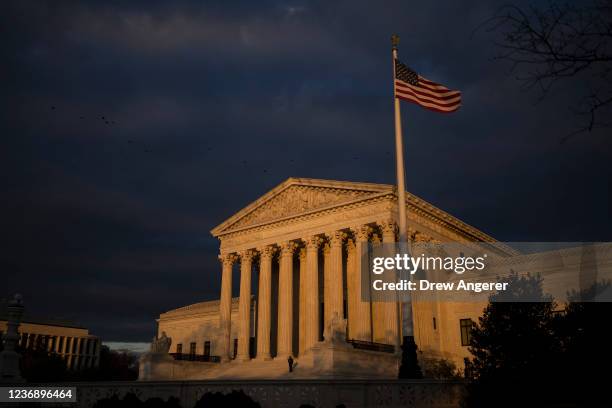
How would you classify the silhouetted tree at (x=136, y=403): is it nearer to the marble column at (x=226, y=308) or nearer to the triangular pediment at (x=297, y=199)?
the triangular pediment at (x=297, y=199)

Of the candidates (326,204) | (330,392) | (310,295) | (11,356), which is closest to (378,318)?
(310,295)

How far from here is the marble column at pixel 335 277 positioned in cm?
4334

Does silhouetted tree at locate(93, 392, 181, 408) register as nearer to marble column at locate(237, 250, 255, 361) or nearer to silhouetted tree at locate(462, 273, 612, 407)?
silhouetted tree at locate(462, 273, 612, 407)

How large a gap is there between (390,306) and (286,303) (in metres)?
10.7

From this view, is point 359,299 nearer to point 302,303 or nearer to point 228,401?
point 302,303

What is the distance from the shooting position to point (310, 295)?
147 ft

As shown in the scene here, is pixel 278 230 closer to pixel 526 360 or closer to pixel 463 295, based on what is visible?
pixel 463 295

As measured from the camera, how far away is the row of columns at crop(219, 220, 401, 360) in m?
42.3

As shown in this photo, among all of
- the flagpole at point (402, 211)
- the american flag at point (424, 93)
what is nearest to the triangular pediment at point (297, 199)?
the american flag at point (424, 93)

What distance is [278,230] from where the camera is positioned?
163 feet

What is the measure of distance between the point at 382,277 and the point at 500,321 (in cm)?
2273

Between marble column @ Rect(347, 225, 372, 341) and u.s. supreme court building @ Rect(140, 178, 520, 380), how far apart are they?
0.08 m

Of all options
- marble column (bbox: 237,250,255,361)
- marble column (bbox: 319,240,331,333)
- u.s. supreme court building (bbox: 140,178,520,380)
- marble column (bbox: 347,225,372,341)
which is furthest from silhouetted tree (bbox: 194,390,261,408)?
marble column (bbox: 237,250,255,361)

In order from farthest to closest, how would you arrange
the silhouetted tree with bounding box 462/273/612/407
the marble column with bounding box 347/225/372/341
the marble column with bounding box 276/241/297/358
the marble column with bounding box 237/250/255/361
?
the marble column with bounding box 237/250/255/361
the marble column with bounding box 276/241/297/358
the marble column with bounding box 347/225/372/341
the silhouetted tree with bounding box 462/273/612/407
